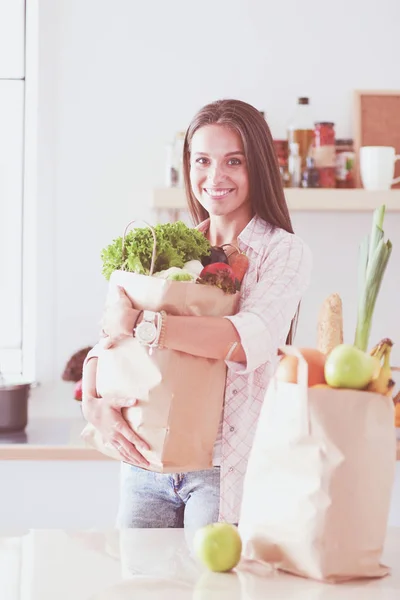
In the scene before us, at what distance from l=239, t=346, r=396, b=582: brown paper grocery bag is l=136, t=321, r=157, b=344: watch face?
1.00 ft

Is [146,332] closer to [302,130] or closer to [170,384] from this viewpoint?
[170,384]

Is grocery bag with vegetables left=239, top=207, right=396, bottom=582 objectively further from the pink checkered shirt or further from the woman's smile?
the woman's smile

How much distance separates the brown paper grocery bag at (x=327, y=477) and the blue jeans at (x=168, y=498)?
473mm

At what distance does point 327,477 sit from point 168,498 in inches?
24.2

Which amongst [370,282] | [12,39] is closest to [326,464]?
[370,282]

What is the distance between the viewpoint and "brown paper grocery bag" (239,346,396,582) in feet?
3.51

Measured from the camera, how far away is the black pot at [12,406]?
110 inches

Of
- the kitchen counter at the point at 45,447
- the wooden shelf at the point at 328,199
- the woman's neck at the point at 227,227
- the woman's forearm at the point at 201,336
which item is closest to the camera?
the woman's forearm at the point at 201,336

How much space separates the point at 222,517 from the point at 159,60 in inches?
73.6

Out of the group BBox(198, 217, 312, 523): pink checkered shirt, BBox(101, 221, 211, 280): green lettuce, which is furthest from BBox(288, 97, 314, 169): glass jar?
BBox(101, 221, 211, 280): green lettuce

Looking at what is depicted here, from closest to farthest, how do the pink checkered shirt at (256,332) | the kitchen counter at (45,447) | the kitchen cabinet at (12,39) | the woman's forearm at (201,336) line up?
the woman's forearm at (201,336), the pink checkered shirt at (256,332), the kitchen counter at (45,447), the kitchen cabinet at (12,39)

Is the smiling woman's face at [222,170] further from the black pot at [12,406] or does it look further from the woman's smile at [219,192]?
the black pot at [12,406]

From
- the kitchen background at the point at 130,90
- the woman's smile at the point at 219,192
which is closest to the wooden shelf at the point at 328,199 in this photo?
the kitchen background at the point at 130,90

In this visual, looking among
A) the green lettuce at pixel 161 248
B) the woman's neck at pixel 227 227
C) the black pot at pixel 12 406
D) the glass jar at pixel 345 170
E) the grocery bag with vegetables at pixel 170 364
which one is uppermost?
the glass jar at pixel 345 170
